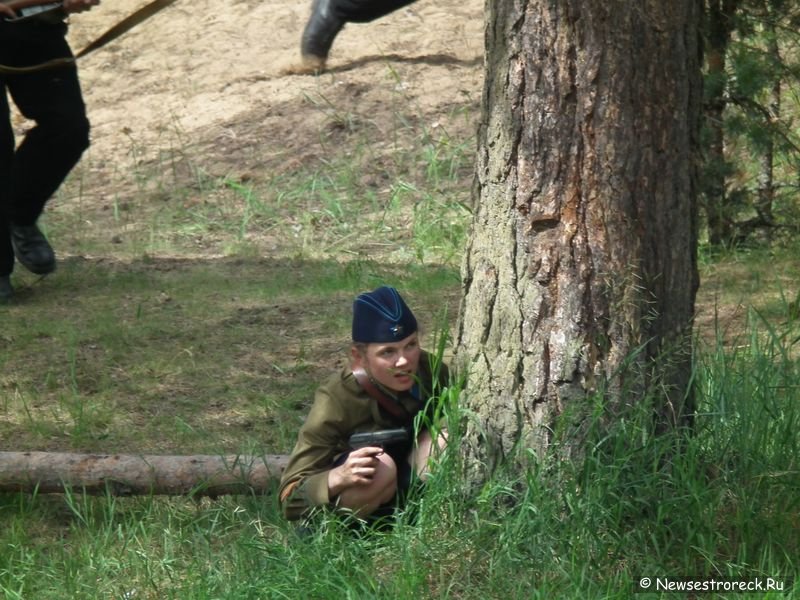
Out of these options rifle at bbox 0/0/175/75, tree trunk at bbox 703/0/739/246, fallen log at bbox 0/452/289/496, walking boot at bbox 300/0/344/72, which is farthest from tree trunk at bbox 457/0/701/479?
A: walking boot at bbox 300/0/344/72

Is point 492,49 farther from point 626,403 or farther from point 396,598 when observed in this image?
point 396,598

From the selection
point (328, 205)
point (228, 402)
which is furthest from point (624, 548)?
point (328, 205)

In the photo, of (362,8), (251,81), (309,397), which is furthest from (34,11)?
(251,81)

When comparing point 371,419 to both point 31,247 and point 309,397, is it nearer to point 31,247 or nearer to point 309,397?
point 309,397

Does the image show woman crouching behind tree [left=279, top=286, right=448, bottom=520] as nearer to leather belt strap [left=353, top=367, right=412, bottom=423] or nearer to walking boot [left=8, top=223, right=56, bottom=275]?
leather belt strap [left=353, top=367, right=412, bottom=423]

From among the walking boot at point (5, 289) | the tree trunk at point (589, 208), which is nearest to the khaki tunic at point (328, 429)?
the tree trunk at point (589, 208)

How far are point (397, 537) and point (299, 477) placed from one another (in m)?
0.39

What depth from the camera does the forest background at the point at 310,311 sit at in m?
3.29

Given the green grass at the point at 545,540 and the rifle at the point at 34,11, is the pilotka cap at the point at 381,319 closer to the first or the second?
the green grass at the point at 545,540

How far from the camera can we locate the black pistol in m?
3.63

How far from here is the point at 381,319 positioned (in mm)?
3660

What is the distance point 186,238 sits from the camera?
780cm

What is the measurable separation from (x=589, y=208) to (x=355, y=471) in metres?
0.96

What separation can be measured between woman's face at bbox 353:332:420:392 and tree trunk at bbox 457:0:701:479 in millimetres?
268
